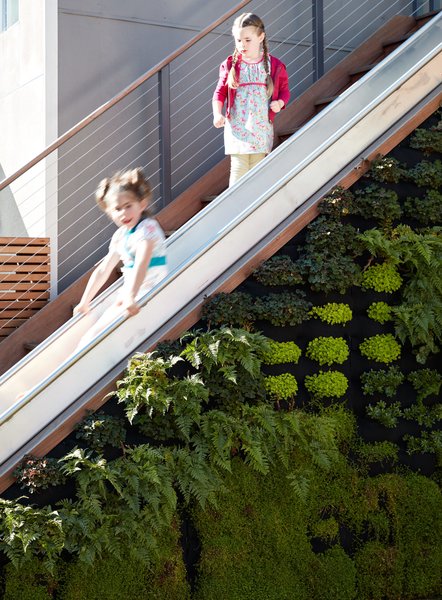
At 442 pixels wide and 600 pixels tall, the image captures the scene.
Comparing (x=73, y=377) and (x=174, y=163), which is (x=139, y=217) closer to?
(x=73, y=377)

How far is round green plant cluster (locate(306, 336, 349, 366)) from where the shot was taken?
6.11 metres

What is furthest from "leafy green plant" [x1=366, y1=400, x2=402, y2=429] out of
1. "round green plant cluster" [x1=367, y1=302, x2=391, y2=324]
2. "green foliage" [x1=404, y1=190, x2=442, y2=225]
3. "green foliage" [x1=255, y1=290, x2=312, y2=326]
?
"green foliage" [x1=404, y1=190, x2=442, y2=225]

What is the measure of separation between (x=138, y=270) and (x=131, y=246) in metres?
0.22

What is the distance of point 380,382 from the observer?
627cm

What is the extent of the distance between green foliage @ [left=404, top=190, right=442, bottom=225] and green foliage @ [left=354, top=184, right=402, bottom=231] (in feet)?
0.43

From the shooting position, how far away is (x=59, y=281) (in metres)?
7.94

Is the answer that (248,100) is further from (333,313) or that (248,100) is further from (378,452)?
(378,452)

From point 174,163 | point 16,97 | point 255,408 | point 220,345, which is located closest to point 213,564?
point 255,408

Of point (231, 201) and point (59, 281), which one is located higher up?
point (59, 281)

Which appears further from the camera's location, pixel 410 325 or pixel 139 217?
pixel 410 325

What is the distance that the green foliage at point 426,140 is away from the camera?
670 cm

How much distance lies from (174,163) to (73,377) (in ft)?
11.6

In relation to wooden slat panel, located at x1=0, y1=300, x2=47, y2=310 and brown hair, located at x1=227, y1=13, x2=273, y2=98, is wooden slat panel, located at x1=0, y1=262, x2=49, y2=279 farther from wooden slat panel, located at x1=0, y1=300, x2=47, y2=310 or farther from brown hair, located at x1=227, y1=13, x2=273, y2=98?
brown hair, located at x1=227, y1=13, x2=273, y2=98

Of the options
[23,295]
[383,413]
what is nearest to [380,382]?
[383,413]
